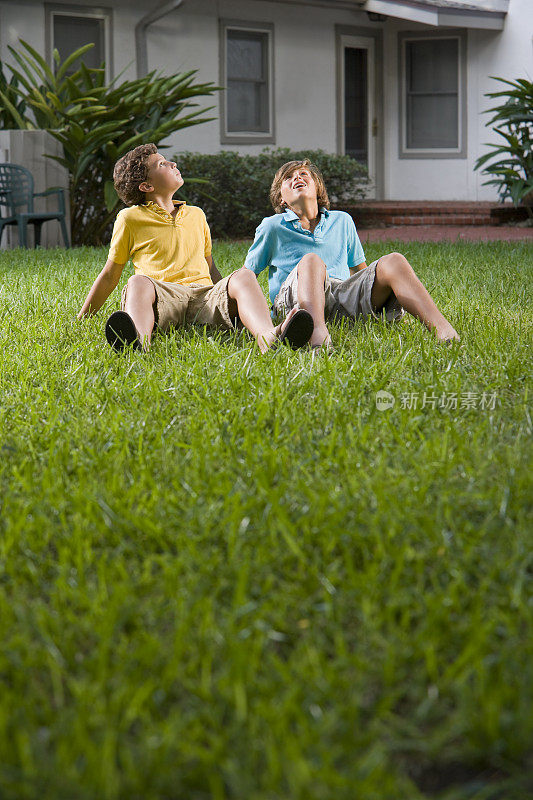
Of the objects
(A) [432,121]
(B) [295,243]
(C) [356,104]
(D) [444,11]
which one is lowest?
(B) [295,243]

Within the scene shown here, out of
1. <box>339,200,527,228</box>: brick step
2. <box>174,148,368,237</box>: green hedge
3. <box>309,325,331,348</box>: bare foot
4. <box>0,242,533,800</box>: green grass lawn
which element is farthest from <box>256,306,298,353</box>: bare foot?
<box>339,200,527,228</box>: brick step

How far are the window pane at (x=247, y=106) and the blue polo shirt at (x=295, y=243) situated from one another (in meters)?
10.8

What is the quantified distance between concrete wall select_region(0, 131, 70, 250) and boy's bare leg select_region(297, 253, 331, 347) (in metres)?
7.36

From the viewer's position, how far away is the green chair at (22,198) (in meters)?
10.0

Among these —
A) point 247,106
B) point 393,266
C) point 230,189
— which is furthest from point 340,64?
point 393,266

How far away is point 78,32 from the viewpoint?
12898mm

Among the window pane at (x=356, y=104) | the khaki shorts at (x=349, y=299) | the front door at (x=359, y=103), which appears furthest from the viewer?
the window pane at (x=356, y=104)

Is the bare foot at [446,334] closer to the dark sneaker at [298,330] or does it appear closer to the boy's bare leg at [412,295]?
the boy's bare leg at [412,295]

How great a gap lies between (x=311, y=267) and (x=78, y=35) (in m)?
10.6

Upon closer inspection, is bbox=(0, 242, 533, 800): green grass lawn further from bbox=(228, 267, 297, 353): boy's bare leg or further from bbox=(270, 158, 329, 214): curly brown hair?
bbox=(270, 158, 329, 214): curly brown hair

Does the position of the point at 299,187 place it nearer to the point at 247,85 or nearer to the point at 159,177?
the point at 159,177

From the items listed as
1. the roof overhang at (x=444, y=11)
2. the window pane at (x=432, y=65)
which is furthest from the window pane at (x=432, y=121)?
the roof overhang at (x=444, y=11)

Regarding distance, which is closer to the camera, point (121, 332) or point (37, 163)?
point (121, 332)

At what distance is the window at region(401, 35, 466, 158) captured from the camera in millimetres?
15609
